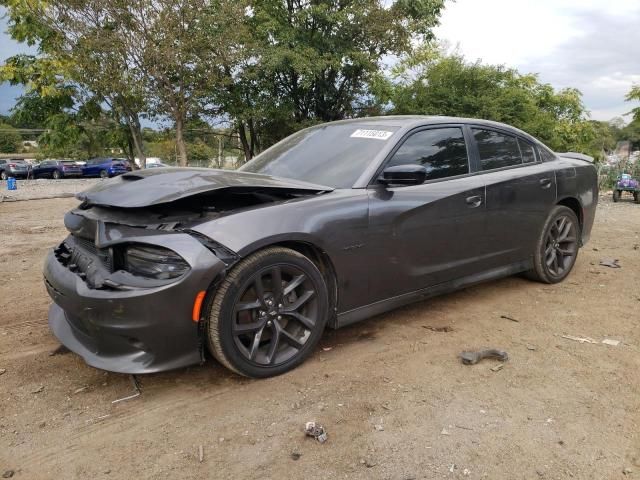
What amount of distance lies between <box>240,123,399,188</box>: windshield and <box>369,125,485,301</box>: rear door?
0.18 meters

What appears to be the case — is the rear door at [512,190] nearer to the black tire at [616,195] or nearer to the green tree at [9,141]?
the black tire at [616,195]

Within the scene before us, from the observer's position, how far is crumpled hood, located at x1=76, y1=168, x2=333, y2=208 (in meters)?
2.59

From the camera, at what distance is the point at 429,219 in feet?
11.1

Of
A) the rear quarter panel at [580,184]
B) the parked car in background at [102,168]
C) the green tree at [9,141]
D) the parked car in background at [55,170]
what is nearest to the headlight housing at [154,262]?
the rear quarter panel at [580,184]

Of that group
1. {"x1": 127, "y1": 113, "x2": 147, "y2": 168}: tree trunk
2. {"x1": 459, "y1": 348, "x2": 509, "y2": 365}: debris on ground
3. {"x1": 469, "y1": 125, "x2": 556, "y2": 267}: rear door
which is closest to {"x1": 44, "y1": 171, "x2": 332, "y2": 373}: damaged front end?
{"x1": 459, "y1": 348, "x2": 509, "y2": 365}: debris on ground

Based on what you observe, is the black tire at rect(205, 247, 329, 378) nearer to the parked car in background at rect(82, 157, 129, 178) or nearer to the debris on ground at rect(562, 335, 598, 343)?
the debris on ground at rect(562, 335, 598, 343)

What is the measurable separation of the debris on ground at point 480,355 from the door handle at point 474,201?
1.09 metres

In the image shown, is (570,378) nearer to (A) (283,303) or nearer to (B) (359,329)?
(B) (359,329)

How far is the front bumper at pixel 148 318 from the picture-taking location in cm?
235

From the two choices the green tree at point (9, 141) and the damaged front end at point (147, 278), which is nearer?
the damaged front end at point (147, 278)

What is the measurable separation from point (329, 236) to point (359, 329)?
953 mm

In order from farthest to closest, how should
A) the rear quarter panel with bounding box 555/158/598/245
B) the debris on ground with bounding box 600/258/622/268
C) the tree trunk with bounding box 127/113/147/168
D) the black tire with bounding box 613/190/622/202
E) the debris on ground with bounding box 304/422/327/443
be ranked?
the tree trunk with bounding box 127/113/147/168
the black tire with bounding box 613/190/622/202
the debris on ground with bounding box 600/258/622/268
the rear quarter panel with bounding box 555/158/598/245
the debris on ground with bounding box 304/422/327/443

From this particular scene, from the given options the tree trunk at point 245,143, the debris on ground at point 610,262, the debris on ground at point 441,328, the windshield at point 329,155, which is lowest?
the debris on ground at point 441,328

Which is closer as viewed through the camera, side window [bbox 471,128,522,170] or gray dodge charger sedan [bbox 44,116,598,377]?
gray dodge charger sedan [bbox 44,116,598,377]
